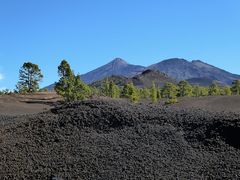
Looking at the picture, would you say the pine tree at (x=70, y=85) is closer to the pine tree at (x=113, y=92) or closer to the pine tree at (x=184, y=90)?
the pine tree at (x=113, y=92)

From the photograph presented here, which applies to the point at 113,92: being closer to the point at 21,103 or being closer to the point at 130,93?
the point at 130,93

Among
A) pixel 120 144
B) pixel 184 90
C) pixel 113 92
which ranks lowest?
pixel 120 144

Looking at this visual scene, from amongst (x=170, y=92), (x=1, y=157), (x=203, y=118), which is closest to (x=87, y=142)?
(x=1, y=157)

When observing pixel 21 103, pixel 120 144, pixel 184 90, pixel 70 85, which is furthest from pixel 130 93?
pixel 120 144

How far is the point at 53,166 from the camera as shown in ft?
59.0

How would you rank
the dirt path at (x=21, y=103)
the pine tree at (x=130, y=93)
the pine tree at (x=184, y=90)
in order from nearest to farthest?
the dirt path at (x=21, y=103) → the pine tree at (x=130, y=93) → the pine tree at (x=184, y=90)

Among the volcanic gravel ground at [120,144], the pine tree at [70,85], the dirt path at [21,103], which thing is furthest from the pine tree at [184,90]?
the volcanic gravel ground at [120,144]

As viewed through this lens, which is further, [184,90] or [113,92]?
[184,90]

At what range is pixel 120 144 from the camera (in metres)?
19.8

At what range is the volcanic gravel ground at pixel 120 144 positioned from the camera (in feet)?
58.2

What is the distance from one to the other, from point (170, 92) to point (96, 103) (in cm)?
6283

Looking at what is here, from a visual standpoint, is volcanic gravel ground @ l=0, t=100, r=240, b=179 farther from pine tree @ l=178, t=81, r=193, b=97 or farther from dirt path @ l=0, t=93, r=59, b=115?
pine tree @ l=178, t=81, r=193, b=97

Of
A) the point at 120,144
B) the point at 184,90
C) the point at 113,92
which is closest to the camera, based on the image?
the point at 120,144

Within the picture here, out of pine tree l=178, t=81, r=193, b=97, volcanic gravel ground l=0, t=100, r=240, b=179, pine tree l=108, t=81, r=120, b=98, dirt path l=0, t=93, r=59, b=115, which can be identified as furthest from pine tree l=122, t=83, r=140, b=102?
volcanic gravel ground l=0, t=100, r=240, b=179
